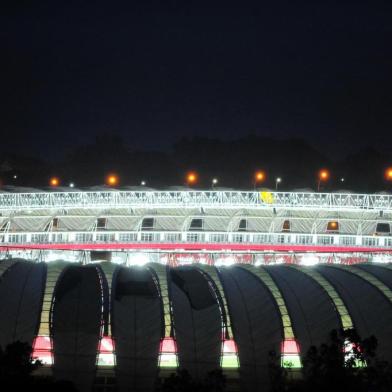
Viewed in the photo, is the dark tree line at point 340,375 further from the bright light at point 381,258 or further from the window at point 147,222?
the window at point 147,222

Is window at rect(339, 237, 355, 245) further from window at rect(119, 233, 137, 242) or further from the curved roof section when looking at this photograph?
the curved roof section

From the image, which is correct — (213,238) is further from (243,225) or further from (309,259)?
(309,259)

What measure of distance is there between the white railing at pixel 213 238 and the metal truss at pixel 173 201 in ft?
8.04

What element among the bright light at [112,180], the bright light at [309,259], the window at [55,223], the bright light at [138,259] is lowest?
the bright light at [138,259]

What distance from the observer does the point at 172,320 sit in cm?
A: 3150

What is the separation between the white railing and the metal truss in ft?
8.04

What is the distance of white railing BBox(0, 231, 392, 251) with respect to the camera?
240 ft

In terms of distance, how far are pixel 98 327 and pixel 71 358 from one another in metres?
1.58

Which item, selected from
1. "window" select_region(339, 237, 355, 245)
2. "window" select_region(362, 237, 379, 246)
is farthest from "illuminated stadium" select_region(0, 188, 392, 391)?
"window" select_region(362, 237, 379, 246)

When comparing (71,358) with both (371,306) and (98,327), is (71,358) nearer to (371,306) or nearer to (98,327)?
(98,327)

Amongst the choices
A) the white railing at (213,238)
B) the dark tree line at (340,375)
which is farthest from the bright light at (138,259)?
the dark tree line at (340,375)

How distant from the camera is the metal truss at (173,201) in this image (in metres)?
72.4

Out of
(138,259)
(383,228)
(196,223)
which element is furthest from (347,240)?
(138,259)

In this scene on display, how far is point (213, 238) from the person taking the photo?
244ft
